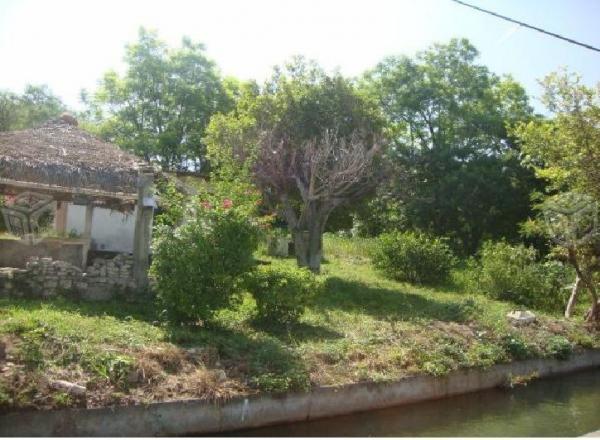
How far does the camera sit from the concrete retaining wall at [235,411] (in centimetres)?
595

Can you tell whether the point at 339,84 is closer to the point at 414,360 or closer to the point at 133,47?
the point at 414,360

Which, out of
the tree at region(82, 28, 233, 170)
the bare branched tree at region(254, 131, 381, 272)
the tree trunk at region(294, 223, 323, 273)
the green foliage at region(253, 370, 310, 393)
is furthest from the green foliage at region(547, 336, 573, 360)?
the tree at region(82, 28, 233, 170)

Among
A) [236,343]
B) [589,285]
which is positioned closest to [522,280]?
[589,285]

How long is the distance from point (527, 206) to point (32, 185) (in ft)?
68.7

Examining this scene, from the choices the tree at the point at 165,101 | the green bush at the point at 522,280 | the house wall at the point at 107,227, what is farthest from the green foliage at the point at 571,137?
the tree at the point at 165,101

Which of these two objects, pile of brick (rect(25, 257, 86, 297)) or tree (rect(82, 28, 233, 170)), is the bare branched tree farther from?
tree (rect(82, 28, 233, 170))

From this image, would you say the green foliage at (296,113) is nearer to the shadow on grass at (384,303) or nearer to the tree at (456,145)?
the shadow on grass at (384,303)

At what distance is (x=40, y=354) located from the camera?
6.73 metres

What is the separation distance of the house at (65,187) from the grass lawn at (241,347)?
237 cm

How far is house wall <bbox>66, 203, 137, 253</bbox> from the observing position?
744 inches

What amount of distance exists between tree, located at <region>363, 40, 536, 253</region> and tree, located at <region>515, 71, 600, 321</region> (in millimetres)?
8478

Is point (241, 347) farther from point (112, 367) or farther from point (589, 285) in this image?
point (589, 285)

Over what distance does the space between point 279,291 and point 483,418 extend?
3929 mm

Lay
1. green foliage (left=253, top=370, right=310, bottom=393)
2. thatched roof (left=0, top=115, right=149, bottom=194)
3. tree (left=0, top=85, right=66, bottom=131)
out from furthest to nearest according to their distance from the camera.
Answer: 1. tree (left=0, top=85, right=66, bottom=131)
2. thatched roof (left=0, top=115, right=149, bottom=194)
3. green foliage (left=253, top=370, right=310, bottom=393)
